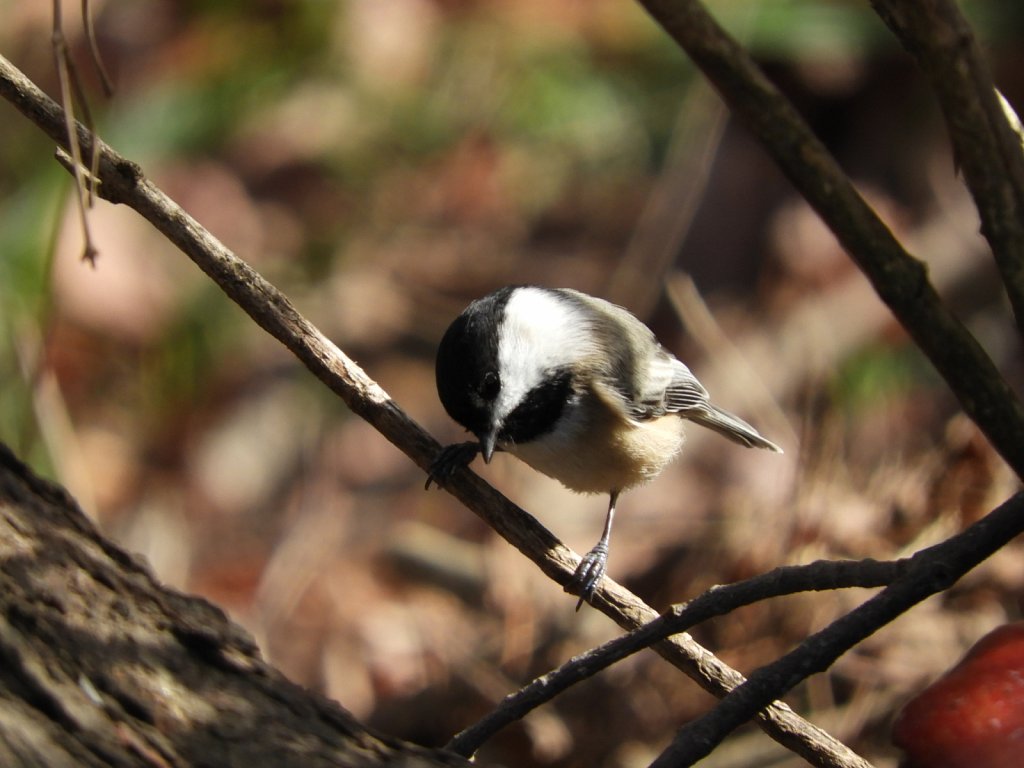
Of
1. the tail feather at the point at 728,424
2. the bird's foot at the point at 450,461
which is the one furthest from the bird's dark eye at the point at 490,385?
the tail feather at the point at 728,424

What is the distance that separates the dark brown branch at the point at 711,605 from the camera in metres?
1.37

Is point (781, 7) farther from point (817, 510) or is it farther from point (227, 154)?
point (817, 510)

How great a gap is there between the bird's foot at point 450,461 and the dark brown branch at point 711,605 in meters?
0.43

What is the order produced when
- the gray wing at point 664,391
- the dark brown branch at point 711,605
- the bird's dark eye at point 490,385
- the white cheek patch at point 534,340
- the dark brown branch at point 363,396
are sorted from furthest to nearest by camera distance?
the gray wing at point 664,391 → the white cheek patch at point 534,340 → the bird's dark eye at point 490,385 → the dark brown branch at point 363,396 → the dark brown branch at point 711,605

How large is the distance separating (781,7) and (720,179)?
800 millimetres

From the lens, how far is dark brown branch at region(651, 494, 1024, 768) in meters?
1.31

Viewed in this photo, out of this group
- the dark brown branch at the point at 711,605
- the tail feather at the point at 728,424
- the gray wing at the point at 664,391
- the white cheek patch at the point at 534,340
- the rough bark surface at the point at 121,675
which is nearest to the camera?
the rough bark surface at the point at 121,675

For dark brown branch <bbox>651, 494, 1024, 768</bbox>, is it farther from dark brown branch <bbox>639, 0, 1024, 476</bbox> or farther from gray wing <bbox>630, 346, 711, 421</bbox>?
gray wing <bbox>630, 346, 711, 421</bbox>

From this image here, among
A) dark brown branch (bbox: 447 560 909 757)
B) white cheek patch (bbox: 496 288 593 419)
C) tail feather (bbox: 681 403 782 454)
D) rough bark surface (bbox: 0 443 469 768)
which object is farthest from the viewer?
tail feather (bbox: 681 403 782 454)

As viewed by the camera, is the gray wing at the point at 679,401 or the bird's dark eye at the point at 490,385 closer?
the bird's dark eye at the point at 490,385

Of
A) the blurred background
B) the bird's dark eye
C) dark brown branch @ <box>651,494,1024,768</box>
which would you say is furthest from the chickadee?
dark brown branch @ <box>651,494,1024,768</box>

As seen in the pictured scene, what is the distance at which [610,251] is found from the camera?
521cm

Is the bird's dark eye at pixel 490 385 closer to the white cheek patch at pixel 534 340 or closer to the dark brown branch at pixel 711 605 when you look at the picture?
the white cheek patch at pixel 534 340

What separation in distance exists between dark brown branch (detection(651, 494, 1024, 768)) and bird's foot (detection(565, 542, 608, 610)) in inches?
15.3
